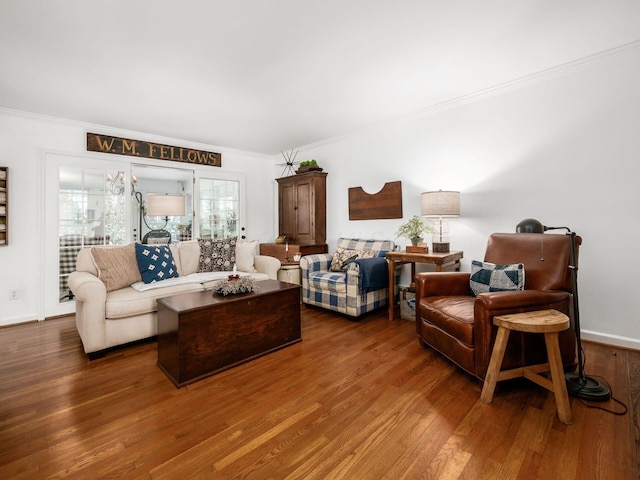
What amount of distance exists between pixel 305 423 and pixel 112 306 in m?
1.98

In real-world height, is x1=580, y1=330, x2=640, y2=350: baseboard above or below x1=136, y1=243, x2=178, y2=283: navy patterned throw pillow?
below

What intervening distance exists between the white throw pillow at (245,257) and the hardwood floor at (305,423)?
1.63 meters

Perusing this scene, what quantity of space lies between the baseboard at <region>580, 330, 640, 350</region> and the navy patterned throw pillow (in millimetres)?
4108

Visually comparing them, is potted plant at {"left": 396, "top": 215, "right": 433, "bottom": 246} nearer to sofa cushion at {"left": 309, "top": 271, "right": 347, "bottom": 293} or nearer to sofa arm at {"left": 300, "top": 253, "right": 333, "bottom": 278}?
sofa cushion at {"left": 309, "top": 271, "right": 347, "bottom": 293}

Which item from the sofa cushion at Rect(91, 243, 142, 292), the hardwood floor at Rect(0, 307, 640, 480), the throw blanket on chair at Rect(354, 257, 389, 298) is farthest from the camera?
the throw blanket on chair at Rect(354, 257, 389, 298)

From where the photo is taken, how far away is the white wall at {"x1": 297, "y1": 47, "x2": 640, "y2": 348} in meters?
2.49

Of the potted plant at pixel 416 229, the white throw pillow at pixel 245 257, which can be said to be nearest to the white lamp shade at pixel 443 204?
the potted plant at pixel 416 229

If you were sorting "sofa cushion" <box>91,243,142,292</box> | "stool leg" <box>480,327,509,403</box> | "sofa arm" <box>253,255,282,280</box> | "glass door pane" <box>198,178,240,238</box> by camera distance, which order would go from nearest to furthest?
"stool leg" <box>480,327,509,403</box>, "sofa cushion" <box>91,243,142,292</box>, "sofa arm" <box>253,255,282,280</box>, "glass door pane" <box>198,178,240,238</box>

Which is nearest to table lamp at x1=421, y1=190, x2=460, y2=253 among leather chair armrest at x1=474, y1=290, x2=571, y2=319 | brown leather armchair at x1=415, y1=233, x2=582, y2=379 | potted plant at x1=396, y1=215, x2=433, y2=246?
potted plant at x1=396, y1=215, x2=433, y2=246

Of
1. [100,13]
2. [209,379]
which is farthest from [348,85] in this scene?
[209,379]

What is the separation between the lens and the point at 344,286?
11.2ft

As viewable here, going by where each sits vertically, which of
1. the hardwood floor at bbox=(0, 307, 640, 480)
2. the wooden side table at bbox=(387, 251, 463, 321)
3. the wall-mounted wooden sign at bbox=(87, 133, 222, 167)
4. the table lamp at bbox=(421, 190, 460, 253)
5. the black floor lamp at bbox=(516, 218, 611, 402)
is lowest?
the hardwood floor at bbox=(0, 307, 640, 480)

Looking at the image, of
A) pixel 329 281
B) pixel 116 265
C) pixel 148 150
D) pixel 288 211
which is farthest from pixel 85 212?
pixel 329 281

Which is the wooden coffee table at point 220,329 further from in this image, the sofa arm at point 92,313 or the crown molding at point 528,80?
the crown molding at point 528,80
